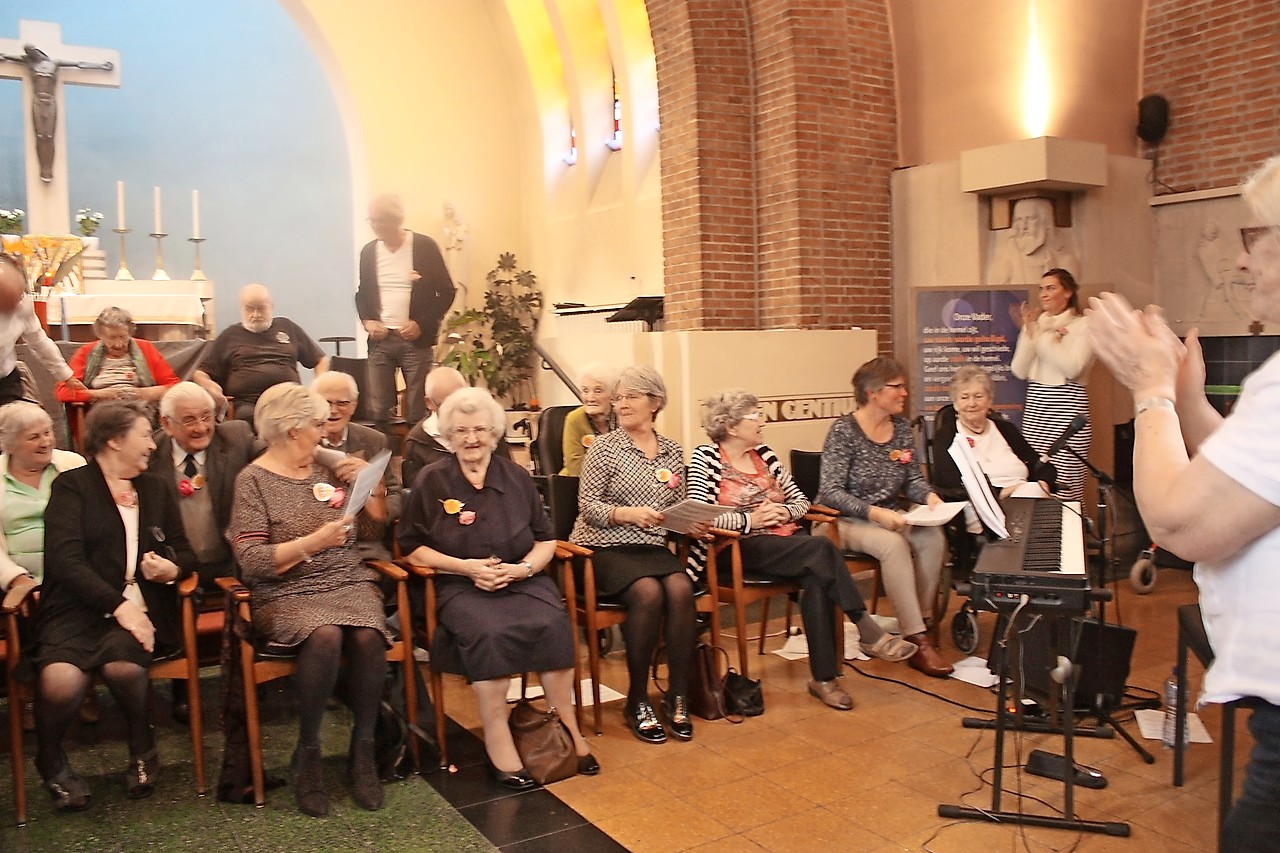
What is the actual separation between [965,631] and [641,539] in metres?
1.58

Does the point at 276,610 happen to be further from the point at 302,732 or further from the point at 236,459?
the point at 236,459

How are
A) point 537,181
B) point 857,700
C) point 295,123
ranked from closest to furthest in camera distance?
point 857,700, point 537,181, point 295,123

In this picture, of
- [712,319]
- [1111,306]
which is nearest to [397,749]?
[1111,306]

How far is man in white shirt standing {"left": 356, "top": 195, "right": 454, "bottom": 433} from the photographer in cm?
627

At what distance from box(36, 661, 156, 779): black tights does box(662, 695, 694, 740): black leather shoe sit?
171 cm

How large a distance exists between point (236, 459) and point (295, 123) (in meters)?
8.71

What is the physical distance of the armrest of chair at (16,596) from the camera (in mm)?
3262

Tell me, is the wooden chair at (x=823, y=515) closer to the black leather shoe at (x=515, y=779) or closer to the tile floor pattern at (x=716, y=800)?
the tile floor pattern at (x=716, y=800)

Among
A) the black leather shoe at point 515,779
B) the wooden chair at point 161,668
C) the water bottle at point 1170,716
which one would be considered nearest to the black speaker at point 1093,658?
the water bottle at point 1170,716

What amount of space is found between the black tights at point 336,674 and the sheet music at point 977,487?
76.3 inches

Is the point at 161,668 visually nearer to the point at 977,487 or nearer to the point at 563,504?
the point at 563,504

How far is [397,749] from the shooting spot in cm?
362

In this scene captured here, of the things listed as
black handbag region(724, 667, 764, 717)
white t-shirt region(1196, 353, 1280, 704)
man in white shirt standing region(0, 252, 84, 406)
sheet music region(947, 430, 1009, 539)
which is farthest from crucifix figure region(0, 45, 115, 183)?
white t-shirt region(1196, 353, 1280, 704)

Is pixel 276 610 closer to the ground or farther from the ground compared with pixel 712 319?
closer to the ground
